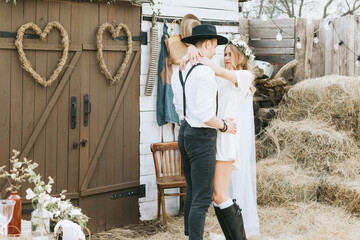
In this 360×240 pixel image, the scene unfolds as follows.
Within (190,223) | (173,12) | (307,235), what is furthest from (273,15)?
(190,223)

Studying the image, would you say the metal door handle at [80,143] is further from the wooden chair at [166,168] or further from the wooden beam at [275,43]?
the wooden beam at [275,43]

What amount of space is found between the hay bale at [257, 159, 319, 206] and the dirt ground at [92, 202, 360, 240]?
0.11 m

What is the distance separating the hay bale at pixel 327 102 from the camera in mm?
6243

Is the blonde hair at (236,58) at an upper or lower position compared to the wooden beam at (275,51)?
lower

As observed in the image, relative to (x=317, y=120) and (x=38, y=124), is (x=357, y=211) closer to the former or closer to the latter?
(x=317, y=120)

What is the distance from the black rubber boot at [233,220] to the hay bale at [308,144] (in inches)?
90.8

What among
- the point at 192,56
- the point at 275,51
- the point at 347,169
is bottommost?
the point at 347,169

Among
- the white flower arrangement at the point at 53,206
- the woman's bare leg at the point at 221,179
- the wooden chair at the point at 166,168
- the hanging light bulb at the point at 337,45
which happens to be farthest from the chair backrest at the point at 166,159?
the hanging light bulb at the point at 337,45

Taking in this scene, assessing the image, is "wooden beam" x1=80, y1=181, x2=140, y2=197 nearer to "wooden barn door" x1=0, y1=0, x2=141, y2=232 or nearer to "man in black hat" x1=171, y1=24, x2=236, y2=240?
"wooden barn door" x1=0, y1=0, x2=141, y2=232

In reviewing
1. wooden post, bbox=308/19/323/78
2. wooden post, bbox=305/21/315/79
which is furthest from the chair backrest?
wooden post, bbox=308/19/323/78

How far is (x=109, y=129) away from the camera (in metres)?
5.10

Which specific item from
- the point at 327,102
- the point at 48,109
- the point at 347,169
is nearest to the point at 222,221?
the point at 48,109

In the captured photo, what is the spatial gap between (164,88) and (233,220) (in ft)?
6.79

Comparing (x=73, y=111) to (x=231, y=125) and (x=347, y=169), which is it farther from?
(x=347, y=169)
